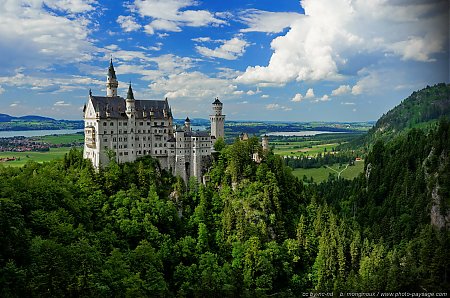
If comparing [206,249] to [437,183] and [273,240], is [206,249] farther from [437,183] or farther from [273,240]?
[437,183]

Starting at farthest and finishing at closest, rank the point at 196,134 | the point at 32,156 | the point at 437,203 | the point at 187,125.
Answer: the point at 32,156 → the point at 437,203 → the point at 187,125 → the point at 196,134

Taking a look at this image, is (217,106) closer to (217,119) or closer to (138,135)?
(217,119)

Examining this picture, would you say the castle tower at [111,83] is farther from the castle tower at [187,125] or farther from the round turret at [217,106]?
the round turret at [217,106]

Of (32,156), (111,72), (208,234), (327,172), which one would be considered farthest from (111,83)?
(327,172)

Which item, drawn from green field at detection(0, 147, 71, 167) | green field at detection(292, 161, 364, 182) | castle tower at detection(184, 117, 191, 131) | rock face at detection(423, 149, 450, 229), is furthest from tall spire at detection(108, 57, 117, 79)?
green field at detection(292, 161, 364, 182)

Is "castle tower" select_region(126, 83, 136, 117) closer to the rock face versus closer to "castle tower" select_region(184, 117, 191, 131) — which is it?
"castle tower" select_region(184, 117, 191, 131)

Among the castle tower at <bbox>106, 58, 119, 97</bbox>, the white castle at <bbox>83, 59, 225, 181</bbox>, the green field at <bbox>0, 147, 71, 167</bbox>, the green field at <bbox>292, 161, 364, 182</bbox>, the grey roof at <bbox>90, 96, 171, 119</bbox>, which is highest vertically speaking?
the castle tower at <bbox>106, 58, 119, 97</bbox>

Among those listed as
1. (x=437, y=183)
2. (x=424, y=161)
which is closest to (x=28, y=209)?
(x=437, y=183)
